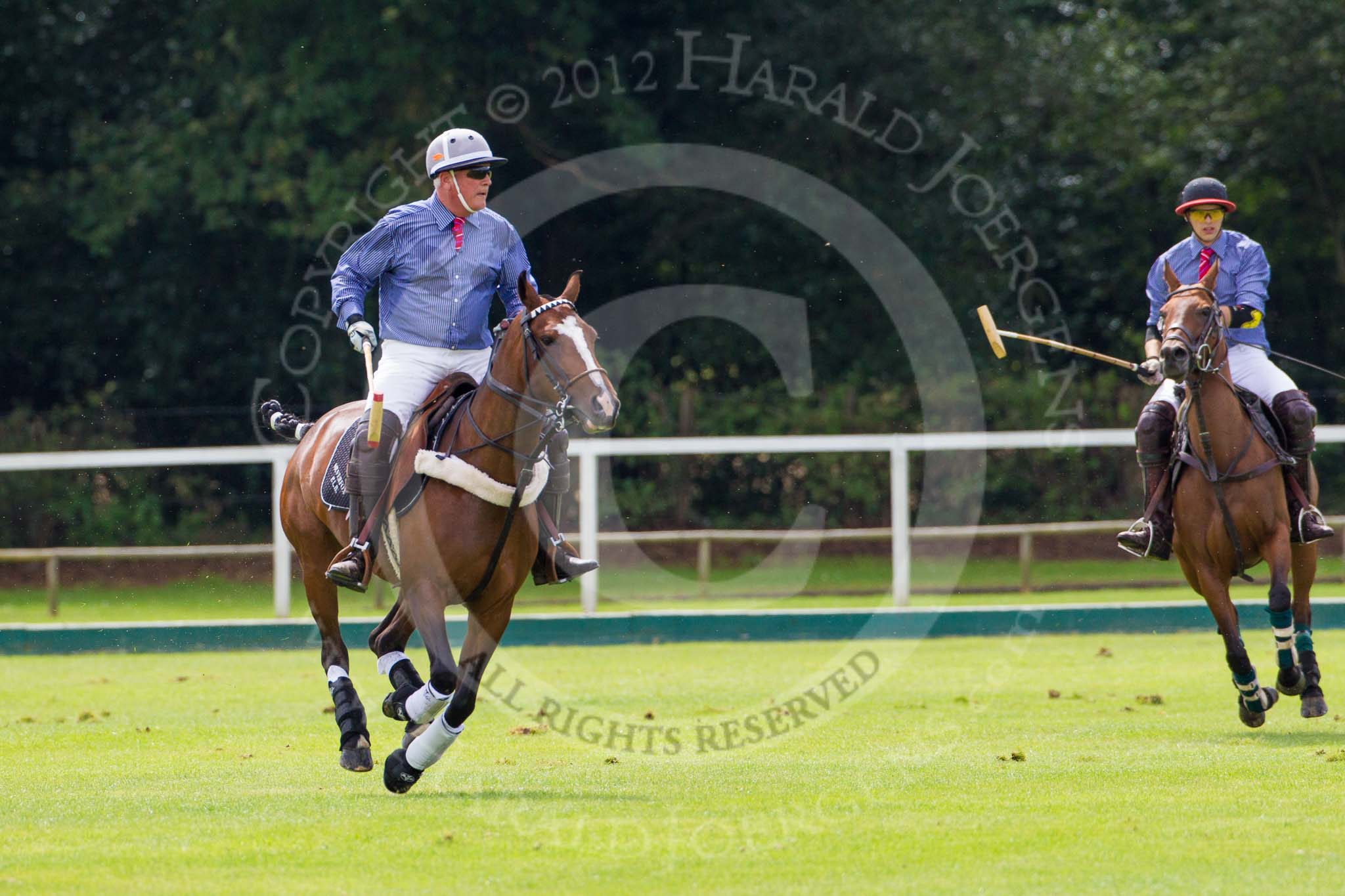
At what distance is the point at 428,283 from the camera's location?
768 centimetres

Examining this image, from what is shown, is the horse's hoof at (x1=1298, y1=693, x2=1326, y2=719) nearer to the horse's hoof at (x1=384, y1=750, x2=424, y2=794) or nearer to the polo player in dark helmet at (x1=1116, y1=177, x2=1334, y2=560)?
the polo player in dark helmet at (x1=1116, y1=177, x2=1334, y2=560)

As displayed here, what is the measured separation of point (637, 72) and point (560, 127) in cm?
145

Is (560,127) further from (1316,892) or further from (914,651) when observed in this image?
(1316,892)

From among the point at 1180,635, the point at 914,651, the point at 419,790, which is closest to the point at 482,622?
the point at 419,790

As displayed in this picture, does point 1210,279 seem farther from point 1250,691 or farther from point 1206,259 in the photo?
point 1250,691

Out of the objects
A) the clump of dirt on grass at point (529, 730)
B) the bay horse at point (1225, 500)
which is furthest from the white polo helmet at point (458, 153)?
the bay horse at point (1225, 500)

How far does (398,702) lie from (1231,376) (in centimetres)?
484

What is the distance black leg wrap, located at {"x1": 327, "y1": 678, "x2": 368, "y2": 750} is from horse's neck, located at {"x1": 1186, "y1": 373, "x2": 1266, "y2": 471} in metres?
4.48

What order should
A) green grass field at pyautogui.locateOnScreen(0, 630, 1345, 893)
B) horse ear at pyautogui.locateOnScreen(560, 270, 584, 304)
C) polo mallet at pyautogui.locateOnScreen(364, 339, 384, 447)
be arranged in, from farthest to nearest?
polo mallet at pyautogui.locateOnScreen(364, 339, 384, 447) → horse ear at pyautogui.locateOnScreen(560, 270, 584, 304) → green grass field at pyautogui.locateOnScreen(0, 630, 1345, 893)

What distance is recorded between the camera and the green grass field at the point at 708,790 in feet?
17.5

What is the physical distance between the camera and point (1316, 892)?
16.0ft

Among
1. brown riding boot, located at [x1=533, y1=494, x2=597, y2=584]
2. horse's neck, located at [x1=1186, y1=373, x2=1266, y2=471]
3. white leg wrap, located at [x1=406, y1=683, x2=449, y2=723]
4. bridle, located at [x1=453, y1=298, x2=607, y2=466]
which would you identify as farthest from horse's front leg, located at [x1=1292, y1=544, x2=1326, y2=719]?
white leg wrap, located at [x1=406, y1=683, x2=449, y2=723]

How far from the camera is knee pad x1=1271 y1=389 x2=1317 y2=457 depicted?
29.5ft

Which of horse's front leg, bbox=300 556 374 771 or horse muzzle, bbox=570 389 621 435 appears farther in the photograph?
horse's front leg, bbox=300 556 374 771
